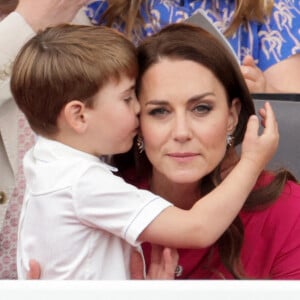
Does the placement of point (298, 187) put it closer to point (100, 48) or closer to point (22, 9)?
point (100, 48)

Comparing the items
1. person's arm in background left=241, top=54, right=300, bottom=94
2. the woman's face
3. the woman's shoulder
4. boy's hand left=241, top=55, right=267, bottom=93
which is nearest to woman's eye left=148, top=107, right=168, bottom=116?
the woman's face

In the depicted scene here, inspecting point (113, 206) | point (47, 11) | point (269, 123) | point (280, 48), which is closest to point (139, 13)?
point (47, 11)

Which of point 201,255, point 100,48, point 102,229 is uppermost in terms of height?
point 100,48

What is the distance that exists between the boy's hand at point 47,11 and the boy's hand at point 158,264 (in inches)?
23.0

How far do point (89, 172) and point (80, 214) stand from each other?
2.4 inches

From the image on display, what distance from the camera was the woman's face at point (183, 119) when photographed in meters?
1.21

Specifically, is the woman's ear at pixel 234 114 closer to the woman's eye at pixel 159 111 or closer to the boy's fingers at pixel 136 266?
the woman's eye at pixel 159 111

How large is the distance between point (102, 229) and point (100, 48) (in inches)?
10.4

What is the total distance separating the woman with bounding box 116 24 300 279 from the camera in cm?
122

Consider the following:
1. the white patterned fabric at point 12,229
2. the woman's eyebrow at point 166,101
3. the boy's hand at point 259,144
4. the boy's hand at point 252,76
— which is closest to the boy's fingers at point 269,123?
the boy's hand at point 259,144

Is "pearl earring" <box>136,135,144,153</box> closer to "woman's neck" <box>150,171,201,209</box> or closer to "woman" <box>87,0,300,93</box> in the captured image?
"woman's neck" <box>150,171,201,209</box>

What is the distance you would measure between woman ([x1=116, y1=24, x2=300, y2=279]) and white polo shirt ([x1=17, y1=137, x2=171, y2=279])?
4.7 inches
